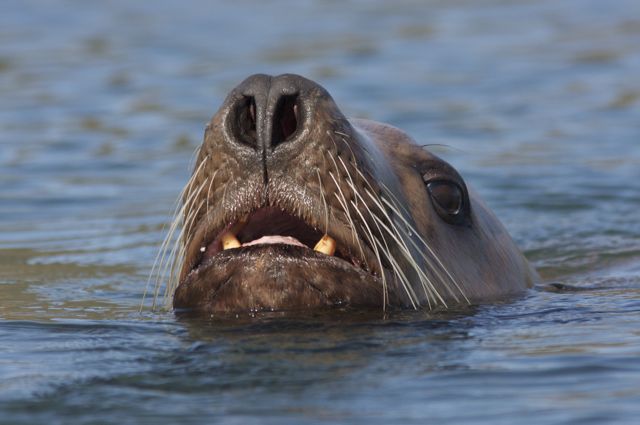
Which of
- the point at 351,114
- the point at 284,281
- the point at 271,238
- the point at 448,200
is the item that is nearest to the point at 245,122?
the point at 271,238

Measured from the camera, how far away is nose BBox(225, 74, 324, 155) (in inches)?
201

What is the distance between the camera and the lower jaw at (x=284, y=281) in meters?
5.12

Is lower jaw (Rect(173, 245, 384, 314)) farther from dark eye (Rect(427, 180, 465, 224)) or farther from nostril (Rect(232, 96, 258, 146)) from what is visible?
dark eye (Rect(427, 180, 465, 224))

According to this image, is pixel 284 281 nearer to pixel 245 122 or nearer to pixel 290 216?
pixel 290 216

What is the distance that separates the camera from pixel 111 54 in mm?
17406

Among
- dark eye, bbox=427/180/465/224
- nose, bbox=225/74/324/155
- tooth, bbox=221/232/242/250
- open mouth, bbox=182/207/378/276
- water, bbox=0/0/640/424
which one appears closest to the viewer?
water, bbox=0/0/640/424

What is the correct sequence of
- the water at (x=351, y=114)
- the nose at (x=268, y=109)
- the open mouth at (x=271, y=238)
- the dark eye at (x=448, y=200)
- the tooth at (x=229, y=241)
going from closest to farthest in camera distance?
the water at (x=351, y=114) → the nose at (x=268, y=109) → the open mouth at (x=271, y=238) → the tooth at (x=229, y=241) → the dark eye at (x=448, y=200)

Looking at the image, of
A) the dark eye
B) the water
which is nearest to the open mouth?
the water

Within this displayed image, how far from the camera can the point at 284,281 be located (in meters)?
5.14

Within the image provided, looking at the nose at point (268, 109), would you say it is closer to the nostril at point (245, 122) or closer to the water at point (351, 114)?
the nostril at point (245, 122)

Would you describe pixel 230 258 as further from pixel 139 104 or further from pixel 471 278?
pixel 139 104

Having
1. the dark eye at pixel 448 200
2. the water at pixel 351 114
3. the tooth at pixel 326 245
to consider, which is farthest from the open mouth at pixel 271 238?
the dark eye at pixel 448 200

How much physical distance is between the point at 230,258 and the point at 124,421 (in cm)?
106

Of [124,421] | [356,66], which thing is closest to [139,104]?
[356,66]
